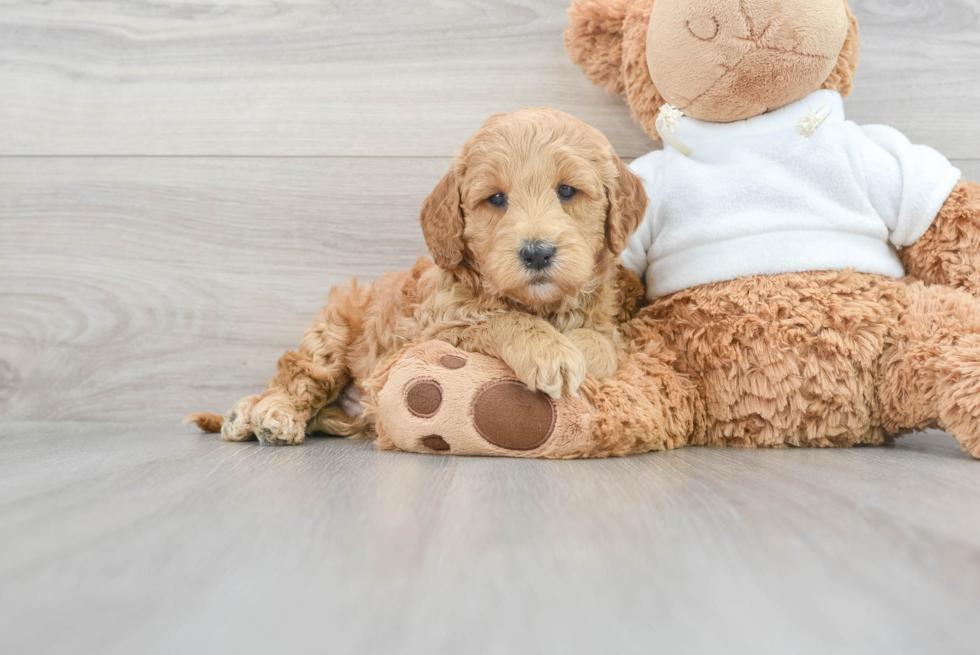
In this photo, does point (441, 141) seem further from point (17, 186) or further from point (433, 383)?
point (17, 186)

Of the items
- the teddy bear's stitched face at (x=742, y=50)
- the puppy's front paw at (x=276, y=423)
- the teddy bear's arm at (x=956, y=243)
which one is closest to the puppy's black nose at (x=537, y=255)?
the teddy bear's stitched face at (x=742, y=50)

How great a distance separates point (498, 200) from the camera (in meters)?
1.33

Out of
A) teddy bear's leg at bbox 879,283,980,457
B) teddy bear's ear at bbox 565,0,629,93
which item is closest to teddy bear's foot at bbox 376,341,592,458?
teddy bear's leg at bbox 879,283,980,457

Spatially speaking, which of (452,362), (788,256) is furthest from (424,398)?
(788,256)

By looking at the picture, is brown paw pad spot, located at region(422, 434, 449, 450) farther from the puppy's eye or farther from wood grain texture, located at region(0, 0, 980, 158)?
wood grain texture, located at region(0, 0, 980, 158)

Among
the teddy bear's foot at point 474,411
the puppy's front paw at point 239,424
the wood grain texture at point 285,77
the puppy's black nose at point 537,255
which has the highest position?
the wood grain texture at point 285,77

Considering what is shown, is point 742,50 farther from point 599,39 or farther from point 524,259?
point 524,259

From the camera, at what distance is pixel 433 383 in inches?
51.3

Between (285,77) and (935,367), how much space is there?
1.76 m

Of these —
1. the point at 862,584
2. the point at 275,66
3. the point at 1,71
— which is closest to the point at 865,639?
the point at 862,584

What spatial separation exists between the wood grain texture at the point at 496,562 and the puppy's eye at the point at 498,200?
0.51m

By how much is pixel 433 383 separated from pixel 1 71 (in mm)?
1721

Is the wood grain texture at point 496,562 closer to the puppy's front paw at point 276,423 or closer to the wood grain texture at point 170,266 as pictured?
the puppy's front paw at point 276,423

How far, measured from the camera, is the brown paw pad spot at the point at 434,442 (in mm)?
1307
